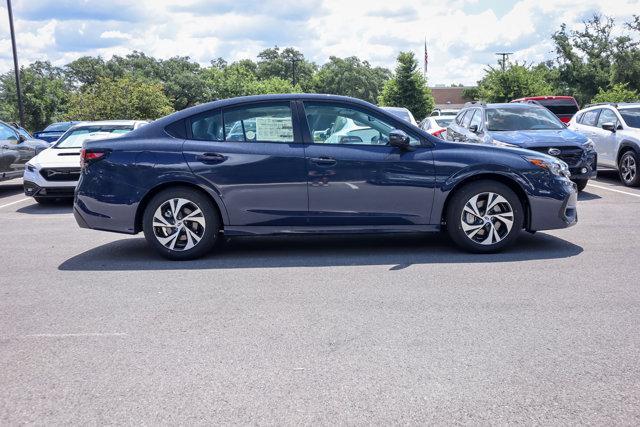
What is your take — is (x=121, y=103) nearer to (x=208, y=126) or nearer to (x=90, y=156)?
(x=90, y=156)

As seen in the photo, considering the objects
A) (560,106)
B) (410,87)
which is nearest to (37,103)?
(410,87)

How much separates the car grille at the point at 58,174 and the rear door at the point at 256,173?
521 centimetres

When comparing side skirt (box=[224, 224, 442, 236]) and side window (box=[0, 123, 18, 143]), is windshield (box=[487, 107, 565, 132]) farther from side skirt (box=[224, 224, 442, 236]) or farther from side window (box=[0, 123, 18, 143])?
side window (box=[0, 123, 18, 143])

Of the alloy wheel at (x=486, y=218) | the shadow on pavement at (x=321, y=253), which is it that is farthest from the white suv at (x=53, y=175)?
the alloy wheel at (x=486, y=218)

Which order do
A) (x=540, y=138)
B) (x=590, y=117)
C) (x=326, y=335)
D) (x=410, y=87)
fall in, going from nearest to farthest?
(x=326, y=335) < (x=540, y=138) < (x=590, y=117) < (x=410, y=87)

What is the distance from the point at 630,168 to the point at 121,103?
65.6ft

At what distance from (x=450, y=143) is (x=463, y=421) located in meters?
4.18

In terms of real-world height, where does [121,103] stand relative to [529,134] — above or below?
above

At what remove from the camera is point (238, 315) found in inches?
197

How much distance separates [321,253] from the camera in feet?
23.6

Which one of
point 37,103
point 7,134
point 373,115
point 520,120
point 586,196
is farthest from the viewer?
point 37,103

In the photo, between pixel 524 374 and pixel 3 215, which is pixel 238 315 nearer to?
pixel 524 374

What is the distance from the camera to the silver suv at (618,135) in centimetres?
1288

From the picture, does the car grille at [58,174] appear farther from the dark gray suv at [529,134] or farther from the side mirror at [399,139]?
the dark gray suv at [529,134]
